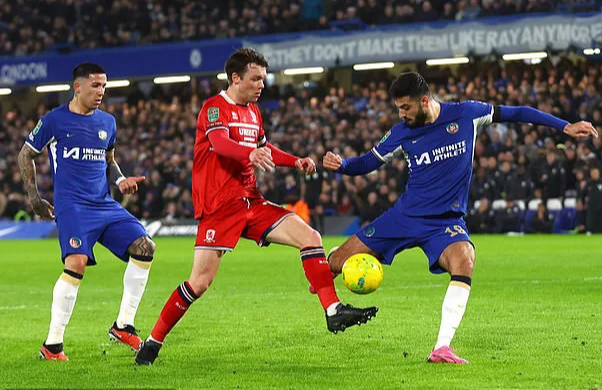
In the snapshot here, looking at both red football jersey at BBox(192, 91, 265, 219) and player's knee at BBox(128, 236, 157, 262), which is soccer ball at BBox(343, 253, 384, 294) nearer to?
red football jersey at BBox(192, 91, 265, 219)

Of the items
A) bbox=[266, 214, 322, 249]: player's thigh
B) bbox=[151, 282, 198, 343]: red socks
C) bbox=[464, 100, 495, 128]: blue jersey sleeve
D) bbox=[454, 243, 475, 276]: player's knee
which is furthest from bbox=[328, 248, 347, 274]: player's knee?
bbox=[464, 100, 495, 128]: blue jersey sleeve

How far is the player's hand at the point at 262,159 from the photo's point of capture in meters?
7.60

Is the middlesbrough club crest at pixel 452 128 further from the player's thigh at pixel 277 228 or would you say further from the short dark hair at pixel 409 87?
the player's thigh at pixel 277 228

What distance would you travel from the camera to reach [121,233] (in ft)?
30.3

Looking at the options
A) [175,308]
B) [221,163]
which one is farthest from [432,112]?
[175,308]

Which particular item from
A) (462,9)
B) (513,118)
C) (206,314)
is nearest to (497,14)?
(462,9)

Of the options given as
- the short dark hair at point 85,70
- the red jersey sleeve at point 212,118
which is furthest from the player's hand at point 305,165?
the short dark hair at point 85,70

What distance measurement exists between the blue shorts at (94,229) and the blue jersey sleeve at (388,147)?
7.19 ft

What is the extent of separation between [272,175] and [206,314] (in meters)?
21.4

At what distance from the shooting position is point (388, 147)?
8672 mm

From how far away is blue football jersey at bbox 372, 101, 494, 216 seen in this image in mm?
8406

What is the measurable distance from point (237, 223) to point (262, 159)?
86cm

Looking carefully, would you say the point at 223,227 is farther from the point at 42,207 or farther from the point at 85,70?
the point at 85,70

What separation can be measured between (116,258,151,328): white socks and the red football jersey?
1234mm
